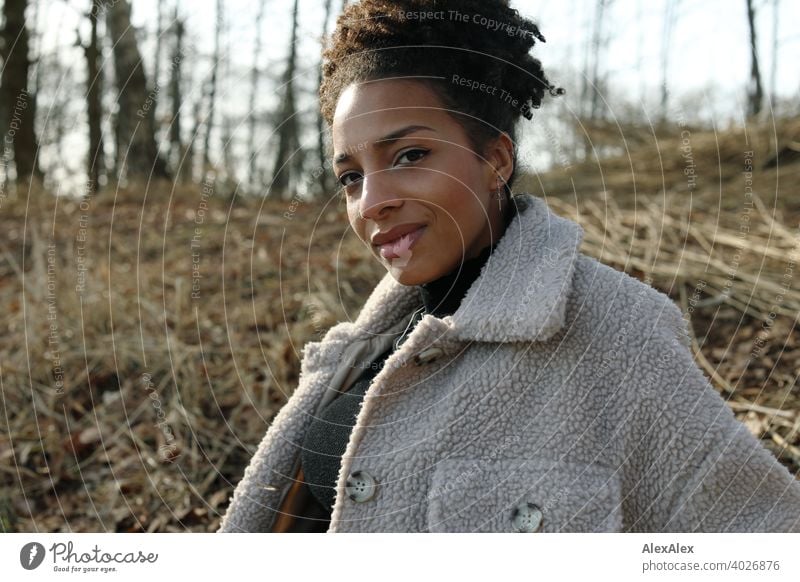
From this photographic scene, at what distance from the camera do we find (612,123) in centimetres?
379

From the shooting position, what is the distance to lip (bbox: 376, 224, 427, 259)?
41.0 inches

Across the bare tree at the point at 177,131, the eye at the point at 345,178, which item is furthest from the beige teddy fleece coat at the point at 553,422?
the bare tree at the point at 177,131

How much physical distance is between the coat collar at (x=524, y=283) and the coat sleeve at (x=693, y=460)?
0.13 m

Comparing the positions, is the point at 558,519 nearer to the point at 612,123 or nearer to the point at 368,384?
the point at 368,384

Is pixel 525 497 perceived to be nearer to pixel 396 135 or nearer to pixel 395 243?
pixel 395 243

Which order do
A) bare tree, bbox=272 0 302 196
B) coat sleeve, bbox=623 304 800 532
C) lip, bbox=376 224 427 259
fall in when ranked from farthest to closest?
bare tree, bbox=272 0 302 196, lip, bbox=376 224 427 259, coat sleeve, bbox=623 304 800 532

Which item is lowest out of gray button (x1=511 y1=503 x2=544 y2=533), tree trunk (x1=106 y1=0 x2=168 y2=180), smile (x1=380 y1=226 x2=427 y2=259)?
gray button (x1=511 y1=503 x2=544 y2=533)

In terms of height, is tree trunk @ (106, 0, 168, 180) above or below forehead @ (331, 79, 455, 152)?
above

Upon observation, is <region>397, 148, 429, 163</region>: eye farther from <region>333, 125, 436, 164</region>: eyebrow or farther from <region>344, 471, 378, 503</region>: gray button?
<region>344, 471, 378, 503</region>: gray button

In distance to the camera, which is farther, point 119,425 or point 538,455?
point 119,425

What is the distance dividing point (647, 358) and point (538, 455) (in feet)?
0.59

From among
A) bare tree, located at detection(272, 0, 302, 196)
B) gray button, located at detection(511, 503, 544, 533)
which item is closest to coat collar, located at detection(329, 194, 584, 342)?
gray button, located at detection(511, 503, 544, 533)

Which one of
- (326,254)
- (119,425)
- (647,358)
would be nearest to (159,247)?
(326,254)

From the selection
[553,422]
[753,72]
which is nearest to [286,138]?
[753,72]
